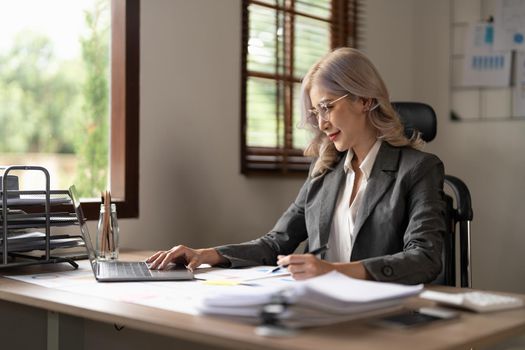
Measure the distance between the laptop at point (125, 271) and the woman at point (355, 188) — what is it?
56 mm

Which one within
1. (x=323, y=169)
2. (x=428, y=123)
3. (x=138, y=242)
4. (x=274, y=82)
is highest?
(x=274, y=82)

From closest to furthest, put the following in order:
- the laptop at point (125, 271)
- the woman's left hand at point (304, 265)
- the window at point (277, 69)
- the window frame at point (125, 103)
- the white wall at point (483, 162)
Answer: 1. the woman's left hand at point (304, 265)
2. the laptop at point (125, 271)
3. the window frame at point (125, 103)
4. the window at point (277, 69)
5. the white wall at point (483, 162)

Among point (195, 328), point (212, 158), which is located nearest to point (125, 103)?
point (212, 158)

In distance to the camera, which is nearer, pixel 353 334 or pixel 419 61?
pixel 353 334

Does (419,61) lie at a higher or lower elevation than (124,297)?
higher

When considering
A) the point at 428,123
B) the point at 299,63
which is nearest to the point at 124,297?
the point at 428,123

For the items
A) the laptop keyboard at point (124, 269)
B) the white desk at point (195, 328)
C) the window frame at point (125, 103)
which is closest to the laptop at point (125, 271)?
the laptop keyboard at point (124, 269)

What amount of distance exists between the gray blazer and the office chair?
0.28 metres

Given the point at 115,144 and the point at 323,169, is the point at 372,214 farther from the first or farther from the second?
the point at 115,144

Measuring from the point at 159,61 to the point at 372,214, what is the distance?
3.48 feet

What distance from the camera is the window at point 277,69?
312 cm

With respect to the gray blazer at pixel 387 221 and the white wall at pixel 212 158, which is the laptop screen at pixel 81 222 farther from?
the white wall at pixel 212 158

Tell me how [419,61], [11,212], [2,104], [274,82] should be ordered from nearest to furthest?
[11,212] → [274,82] → [419,61] → [2,104]

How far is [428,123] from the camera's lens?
2.52 metres
